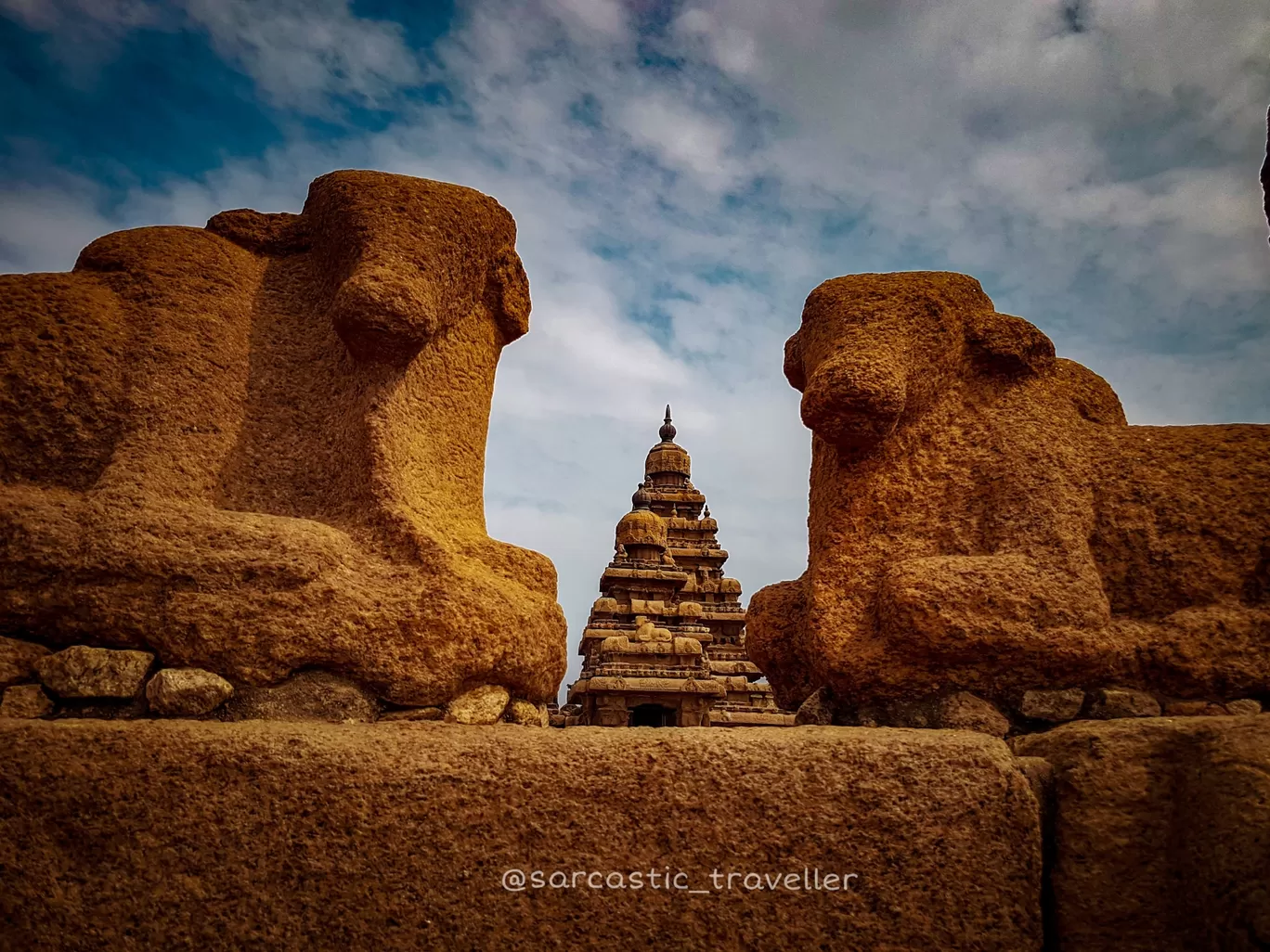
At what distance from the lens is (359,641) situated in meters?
2.60

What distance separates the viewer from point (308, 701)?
2562 mm

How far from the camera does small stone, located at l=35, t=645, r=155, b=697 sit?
2.42m

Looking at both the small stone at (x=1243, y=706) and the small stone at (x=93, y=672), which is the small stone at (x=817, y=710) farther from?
the small stone at (x=93, y=672)

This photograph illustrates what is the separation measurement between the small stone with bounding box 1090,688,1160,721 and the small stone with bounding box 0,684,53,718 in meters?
3.42

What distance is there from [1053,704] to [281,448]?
9.98 feet

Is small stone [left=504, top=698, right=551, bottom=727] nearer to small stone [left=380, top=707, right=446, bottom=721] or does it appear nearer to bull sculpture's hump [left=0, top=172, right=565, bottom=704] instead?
bull sculpture's hump [left=0, top=172, right=565, bottom=704]

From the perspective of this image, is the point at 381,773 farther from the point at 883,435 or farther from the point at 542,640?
the point at 883,435

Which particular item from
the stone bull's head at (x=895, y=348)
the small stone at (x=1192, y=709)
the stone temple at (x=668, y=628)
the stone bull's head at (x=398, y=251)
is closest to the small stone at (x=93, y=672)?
the stone bull's head at (x=398, y=251)

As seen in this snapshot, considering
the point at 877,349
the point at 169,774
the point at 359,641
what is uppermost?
the point at 877,349

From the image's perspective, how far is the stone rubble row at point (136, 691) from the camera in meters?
2.41

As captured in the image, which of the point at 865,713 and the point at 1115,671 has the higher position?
the point at 1115,671

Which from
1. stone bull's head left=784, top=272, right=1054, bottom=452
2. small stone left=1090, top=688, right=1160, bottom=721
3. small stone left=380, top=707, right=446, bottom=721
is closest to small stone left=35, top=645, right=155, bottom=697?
small stone left=380, top=707, right=446, bottom=721

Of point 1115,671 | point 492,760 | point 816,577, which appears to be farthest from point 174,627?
point 1115,671

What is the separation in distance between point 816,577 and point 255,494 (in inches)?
87.5
